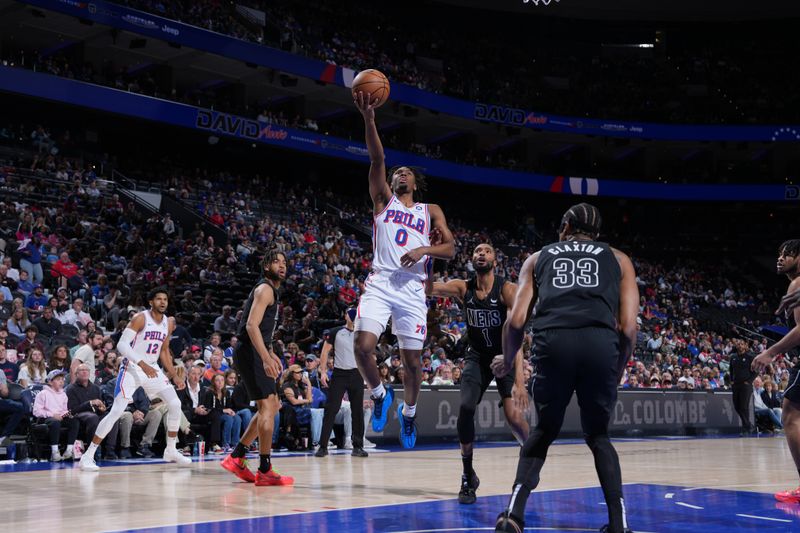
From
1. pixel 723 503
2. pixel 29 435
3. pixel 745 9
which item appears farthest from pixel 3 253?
pixel 745 9

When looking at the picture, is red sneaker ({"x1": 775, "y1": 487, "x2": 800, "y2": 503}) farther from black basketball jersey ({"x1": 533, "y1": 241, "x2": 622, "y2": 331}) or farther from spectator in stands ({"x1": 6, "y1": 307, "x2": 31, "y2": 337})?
spectator in stands ({"x1": 6, "y1": 307, "x2": 31, "y2": 337})

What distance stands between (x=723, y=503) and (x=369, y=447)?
7925mm

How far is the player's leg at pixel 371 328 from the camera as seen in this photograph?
7.73 meters

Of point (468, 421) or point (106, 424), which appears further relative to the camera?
point (106, 424)

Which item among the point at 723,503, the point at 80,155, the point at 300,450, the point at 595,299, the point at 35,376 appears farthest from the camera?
the point at 80,155

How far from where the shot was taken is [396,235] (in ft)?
26.3

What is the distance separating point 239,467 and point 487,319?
3.09 metres

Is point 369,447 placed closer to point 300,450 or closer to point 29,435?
point 300,450

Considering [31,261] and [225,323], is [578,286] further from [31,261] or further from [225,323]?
[31,261]

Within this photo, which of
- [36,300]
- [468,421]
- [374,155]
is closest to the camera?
[374,155]

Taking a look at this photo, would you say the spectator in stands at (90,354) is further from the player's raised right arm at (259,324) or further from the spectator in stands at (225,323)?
the player's raised right arm at (259,324)

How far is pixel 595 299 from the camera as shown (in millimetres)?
5207

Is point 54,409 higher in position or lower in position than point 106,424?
higher

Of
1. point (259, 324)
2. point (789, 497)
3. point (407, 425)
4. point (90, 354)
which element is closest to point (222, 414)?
point (90, 354)
